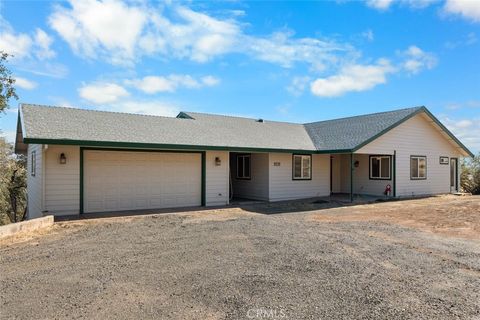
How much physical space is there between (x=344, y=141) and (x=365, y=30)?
4830 mm

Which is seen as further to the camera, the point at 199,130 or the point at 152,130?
the point at 199,130

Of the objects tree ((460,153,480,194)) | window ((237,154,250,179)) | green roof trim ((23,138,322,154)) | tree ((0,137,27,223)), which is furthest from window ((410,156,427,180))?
tree ((0,137,27,223))

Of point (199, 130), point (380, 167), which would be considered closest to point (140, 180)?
point (199, 130)

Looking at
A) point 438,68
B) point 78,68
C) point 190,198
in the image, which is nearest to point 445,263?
point 190,198

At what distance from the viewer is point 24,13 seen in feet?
34.3

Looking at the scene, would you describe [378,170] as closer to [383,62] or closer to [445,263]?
[383,62]

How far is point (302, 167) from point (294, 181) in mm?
862

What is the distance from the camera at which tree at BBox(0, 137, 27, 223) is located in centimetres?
2250

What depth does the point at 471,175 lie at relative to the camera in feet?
72.7

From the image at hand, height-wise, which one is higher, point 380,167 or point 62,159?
point 62,159

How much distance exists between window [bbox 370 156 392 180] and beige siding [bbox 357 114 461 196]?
0.42 meters

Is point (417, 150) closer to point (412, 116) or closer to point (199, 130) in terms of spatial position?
point (412, 116)

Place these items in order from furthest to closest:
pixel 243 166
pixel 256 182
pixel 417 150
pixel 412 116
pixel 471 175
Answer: pixel 471 175, pixel 417 150, pixel 412 116, pixel 243 166, pixel 256 182

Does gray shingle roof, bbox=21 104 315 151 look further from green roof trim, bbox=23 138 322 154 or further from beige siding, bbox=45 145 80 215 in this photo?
beige siding, bbox=45 145 80 215
